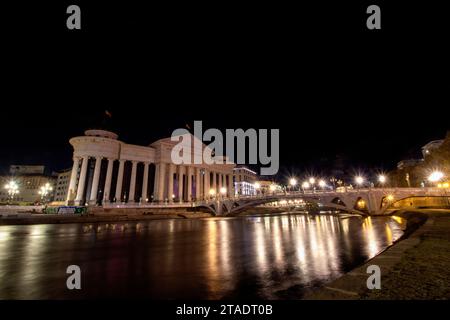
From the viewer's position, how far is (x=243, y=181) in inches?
5241

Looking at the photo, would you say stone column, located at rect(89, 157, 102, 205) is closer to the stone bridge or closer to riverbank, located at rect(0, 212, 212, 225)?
riverbank, located at rect(0, 212, 212, 225)

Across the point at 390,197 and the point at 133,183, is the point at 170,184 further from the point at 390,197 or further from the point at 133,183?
the point at 390,197

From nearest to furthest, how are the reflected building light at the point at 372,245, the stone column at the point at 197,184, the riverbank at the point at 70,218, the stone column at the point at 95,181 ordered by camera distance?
1. the reflected building light at the point at 372,245
2. the riverbank at the point at 70,218
3. the stone column at the point at 95,181
4. the stone column at the point at 197,184

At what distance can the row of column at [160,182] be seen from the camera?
64062mm

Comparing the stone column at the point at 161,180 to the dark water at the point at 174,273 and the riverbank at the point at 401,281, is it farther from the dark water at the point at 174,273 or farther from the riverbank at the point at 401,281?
the riverbank at the point at 401,281

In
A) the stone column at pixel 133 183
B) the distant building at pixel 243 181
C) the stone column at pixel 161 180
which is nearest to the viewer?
the stone column at pixel 133 183

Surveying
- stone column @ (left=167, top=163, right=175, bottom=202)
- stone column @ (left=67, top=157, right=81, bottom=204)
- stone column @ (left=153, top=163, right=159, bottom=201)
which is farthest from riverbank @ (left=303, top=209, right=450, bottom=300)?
stone column @ (left=167, top=163, right=175, bottom=202)

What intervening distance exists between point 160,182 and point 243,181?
66.5 metres

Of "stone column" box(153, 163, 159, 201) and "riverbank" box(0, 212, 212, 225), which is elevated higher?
"stone column" box(153, 163, 159, 201)

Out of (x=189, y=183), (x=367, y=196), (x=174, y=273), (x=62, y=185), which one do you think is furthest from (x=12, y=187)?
(x=367, y=196)

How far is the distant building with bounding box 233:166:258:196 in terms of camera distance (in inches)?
4865

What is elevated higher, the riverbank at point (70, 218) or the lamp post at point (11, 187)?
the lamp post at point (11, 187)

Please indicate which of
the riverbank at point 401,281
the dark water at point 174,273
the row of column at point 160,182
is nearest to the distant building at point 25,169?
the row of column at point 160,182
